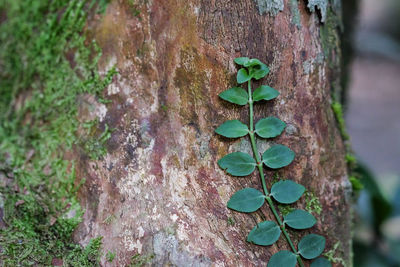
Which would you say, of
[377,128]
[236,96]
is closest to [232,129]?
[236,96]

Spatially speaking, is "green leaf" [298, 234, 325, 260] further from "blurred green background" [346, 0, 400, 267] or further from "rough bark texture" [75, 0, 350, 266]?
"blurred green background" [346, 0, 400, 267]

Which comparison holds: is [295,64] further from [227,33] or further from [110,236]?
[110,236]

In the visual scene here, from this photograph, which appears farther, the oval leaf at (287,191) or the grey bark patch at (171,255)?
the oval leaf at (287,191)

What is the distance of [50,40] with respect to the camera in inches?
36.4

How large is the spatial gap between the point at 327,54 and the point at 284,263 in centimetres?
65

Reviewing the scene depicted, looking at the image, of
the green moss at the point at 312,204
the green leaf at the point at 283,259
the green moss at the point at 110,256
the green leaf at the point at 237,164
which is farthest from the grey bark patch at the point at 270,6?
the green moss at the point at 110,256

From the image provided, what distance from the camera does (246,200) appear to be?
1.03 metres

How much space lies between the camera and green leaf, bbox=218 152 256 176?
104cm

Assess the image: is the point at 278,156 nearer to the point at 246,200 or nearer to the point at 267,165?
the point at 267,165

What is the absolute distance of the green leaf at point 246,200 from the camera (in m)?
1.03

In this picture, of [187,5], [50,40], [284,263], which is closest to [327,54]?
[187,5]

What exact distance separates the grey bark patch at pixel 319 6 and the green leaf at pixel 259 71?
25 cm

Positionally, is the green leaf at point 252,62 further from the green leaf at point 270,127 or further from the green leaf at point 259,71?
the green leaf at point 270,127

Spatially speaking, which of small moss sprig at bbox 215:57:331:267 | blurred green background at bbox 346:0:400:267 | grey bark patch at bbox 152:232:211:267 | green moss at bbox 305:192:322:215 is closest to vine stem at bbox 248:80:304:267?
small moss sprig at bbox 215:57:331:267
